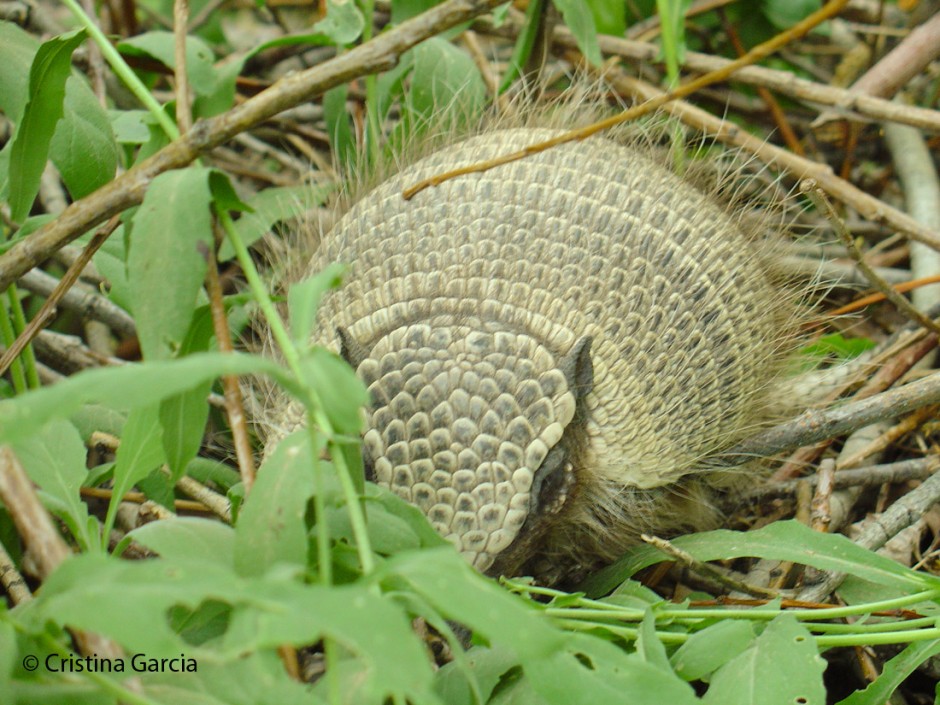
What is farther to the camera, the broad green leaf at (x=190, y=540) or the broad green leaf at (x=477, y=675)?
the broad green leaf at (x=477, y=675)

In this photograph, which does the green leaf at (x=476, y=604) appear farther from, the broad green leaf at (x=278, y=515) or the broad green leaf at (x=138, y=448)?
the broad green leaf at (x=138, y=448)

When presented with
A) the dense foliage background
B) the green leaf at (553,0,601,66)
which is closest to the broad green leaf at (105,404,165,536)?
the dense foliage background

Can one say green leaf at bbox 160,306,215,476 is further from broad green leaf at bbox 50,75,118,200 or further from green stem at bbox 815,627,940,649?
green stem at bbox 815,627,940,649

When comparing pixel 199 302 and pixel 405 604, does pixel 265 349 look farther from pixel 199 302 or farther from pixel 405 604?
pixel 405 604

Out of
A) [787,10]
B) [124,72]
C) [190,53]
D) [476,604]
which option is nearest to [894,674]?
[476,604]

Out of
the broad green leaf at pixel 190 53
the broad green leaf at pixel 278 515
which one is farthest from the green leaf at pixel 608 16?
the broad green leaf at pixel 278 515

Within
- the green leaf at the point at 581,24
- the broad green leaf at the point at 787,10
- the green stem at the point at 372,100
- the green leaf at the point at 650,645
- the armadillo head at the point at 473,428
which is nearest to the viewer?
the green leaf at the point at 650,645
